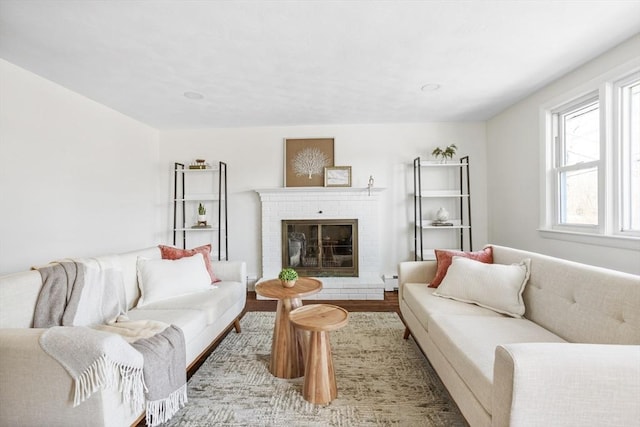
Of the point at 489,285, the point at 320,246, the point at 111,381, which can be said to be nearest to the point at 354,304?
the point at 320,246

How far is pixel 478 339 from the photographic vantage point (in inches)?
59.8

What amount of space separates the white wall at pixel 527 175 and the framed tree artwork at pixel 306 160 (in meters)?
2.22

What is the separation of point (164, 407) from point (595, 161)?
11.6ft

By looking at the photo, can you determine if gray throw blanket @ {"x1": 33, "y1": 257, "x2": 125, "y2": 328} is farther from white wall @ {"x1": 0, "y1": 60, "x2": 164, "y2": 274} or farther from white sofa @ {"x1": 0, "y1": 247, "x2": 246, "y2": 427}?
white wall @ {"x1": 0, "y1": 60, "x2": 164, "y2": 274}

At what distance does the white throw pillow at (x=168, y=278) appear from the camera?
224 centimetres

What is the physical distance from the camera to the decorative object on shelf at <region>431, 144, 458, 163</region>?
155 inches

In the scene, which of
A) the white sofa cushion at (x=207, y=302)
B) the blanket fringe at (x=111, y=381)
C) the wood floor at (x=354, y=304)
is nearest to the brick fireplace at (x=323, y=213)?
the wood floor at (x=354, y=304)

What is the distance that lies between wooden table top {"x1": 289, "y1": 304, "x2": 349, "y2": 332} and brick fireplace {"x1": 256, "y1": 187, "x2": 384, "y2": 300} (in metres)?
2.13

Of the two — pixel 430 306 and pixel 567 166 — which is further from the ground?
pixel 567 166

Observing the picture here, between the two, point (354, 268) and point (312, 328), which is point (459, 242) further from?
point (312, 328)

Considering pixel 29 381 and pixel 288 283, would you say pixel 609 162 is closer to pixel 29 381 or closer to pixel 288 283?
pixel 288 283

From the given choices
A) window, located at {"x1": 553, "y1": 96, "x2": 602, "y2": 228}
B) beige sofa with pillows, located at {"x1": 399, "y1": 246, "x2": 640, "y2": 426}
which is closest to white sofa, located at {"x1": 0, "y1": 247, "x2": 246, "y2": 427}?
beige sofa with pillows, located at {"x1": 399, "y1": 246, "x2": 640, "y2": 426}

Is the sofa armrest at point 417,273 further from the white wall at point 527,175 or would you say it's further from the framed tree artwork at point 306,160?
the framed tree artwork at point 306,160

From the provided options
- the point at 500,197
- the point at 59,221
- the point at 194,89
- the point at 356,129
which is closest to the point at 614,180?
the point at 500,197
